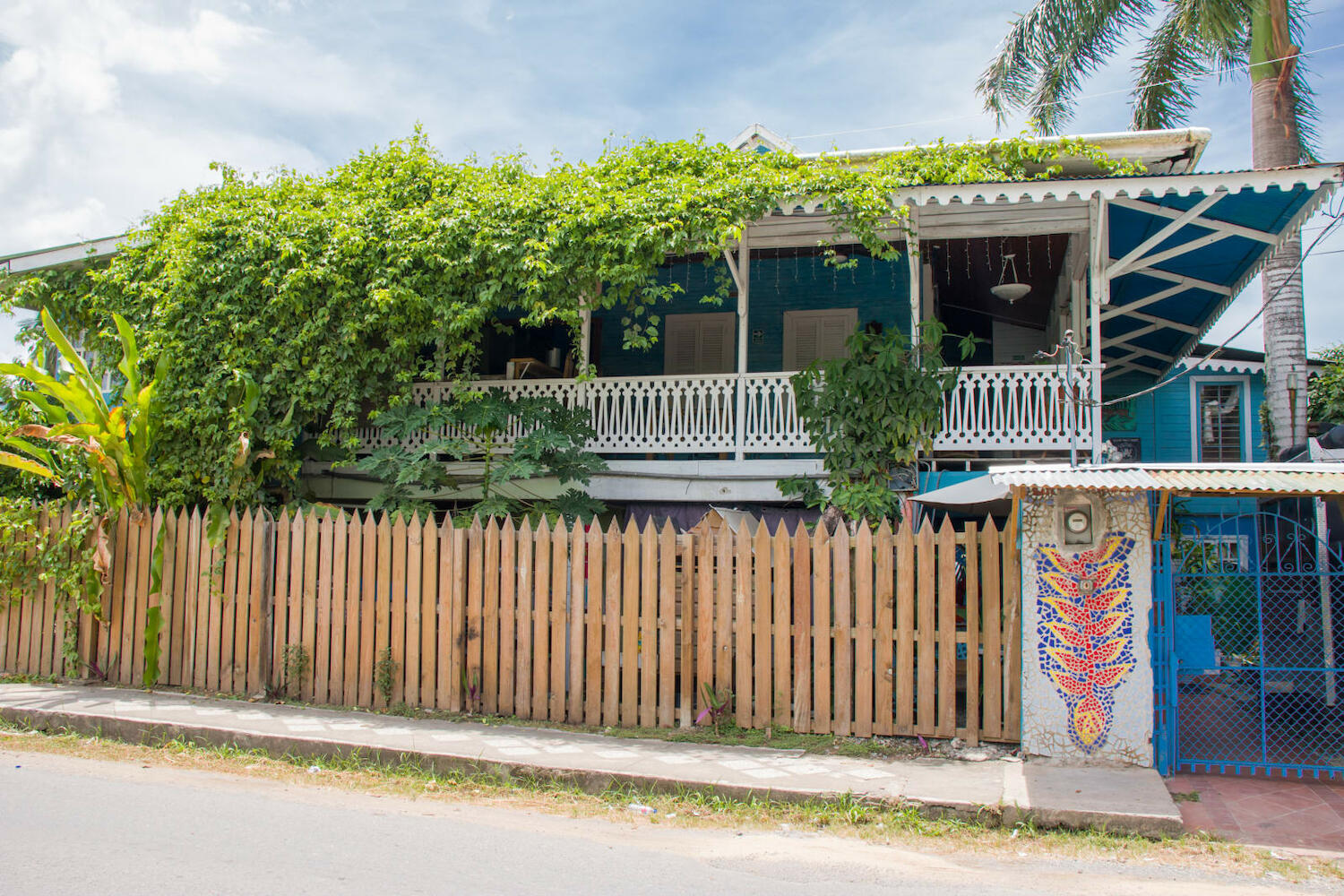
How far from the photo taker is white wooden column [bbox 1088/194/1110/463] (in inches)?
358

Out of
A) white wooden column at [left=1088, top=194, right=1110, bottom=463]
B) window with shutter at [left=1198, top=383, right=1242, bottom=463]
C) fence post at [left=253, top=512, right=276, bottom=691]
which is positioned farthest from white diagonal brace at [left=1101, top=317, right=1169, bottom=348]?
fence post at [left=253, top=512, right=276, bottom=691]

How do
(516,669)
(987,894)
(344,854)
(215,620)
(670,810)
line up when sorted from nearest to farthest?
(987,894) → (344,854) → (670,810) → (516,669) → (215,620)

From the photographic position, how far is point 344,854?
4.68 metres

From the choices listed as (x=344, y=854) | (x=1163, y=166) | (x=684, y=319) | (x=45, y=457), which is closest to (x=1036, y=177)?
(x=1163, y=166)

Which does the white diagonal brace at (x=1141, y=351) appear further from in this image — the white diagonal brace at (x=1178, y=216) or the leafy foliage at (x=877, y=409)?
the leafy foliage at (x=877, y=409)

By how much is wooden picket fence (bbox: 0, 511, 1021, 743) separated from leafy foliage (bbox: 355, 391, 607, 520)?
45.6 inches

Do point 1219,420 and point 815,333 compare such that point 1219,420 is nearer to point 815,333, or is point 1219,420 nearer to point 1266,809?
point 815,333

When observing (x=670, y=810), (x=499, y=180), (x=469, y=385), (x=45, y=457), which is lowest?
(x=670, y=810)

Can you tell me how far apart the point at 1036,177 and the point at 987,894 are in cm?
750

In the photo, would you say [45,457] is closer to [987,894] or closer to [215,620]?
[215,620]

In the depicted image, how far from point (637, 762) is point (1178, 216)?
711cm

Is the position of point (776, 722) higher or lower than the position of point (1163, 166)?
lower

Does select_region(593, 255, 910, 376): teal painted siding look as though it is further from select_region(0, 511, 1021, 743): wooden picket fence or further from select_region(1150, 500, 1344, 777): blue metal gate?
select_region(0, 511, 1021, 743): wooden picket fence

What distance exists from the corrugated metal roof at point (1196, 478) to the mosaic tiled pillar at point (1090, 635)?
1.22 feet
